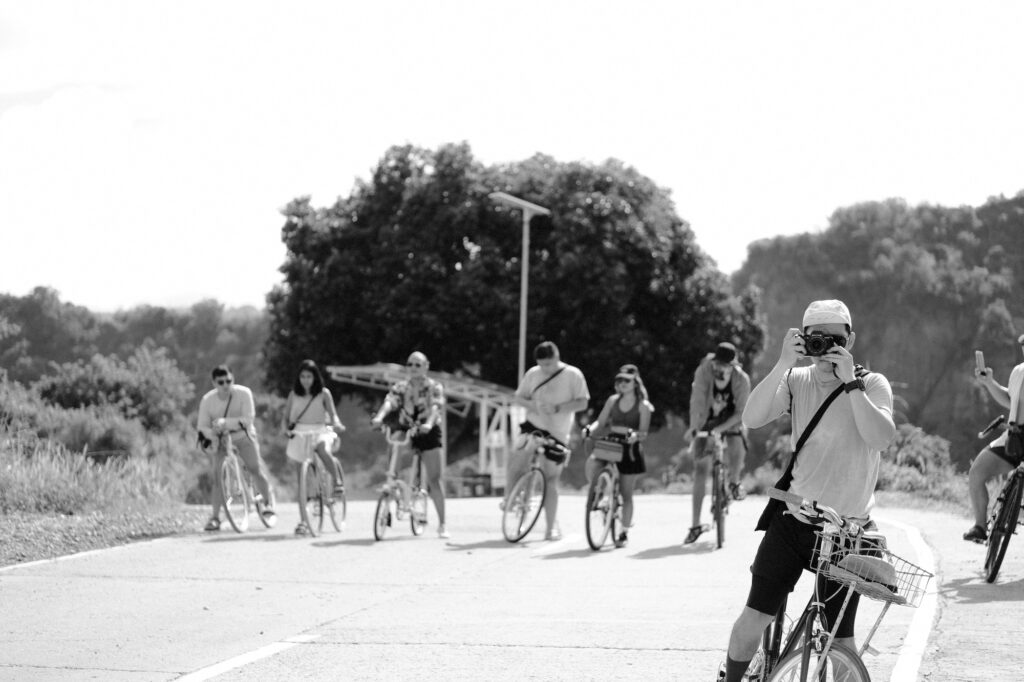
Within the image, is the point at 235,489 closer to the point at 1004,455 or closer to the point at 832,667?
the point at 1004,455

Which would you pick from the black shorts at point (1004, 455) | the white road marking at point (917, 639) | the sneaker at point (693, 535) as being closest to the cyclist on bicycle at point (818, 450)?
the white road marking at point (917, 639)

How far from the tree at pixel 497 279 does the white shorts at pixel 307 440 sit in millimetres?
26017

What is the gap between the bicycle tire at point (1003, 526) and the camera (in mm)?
10695

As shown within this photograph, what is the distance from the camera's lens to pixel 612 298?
42.1 metres

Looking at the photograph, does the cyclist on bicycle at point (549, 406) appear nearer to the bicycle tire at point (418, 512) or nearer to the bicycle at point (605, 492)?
the bicycle at point (605, 492)

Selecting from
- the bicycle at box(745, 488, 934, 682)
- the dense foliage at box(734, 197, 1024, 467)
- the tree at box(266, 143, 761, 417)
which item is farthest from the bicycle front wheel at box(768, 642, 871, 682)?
the tree at box(266, 143, 761, 417)

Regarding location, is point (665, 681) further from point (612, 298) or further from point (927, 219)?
point (927, 219)

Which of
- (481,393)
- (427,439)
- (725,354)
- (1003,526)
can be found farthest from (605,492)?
(481,393)

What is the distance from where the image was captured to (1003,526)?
421 inches

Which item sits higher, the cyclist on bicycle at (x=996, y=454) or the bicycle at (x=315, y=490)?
the cyclist on bicycle at (x=996, y=454)

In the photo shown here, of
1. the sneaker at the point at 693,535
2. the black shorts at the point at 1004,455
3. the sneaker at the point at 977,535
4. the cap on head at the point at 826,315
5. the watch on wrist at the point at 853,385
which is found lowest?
the sneaker at the point at 693,535

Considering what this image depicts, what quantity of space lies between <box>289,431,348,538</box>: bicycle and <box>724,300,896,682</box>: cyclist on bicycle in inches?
395

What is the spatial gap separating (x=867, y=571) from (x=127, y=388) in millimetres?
32338

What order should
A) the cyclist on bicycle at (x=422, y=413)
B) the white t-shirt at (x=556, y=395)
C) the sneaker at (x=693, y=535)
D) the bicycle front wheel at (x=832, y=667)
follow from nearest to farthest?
1. the bicycle front wheel at (x=832, y=667)
2. the sneaker at (x=693, y=535)
3. the white t-shirt at (x=556, y=395)
4. the cyclist on bicycle at (x=422, y=413)
